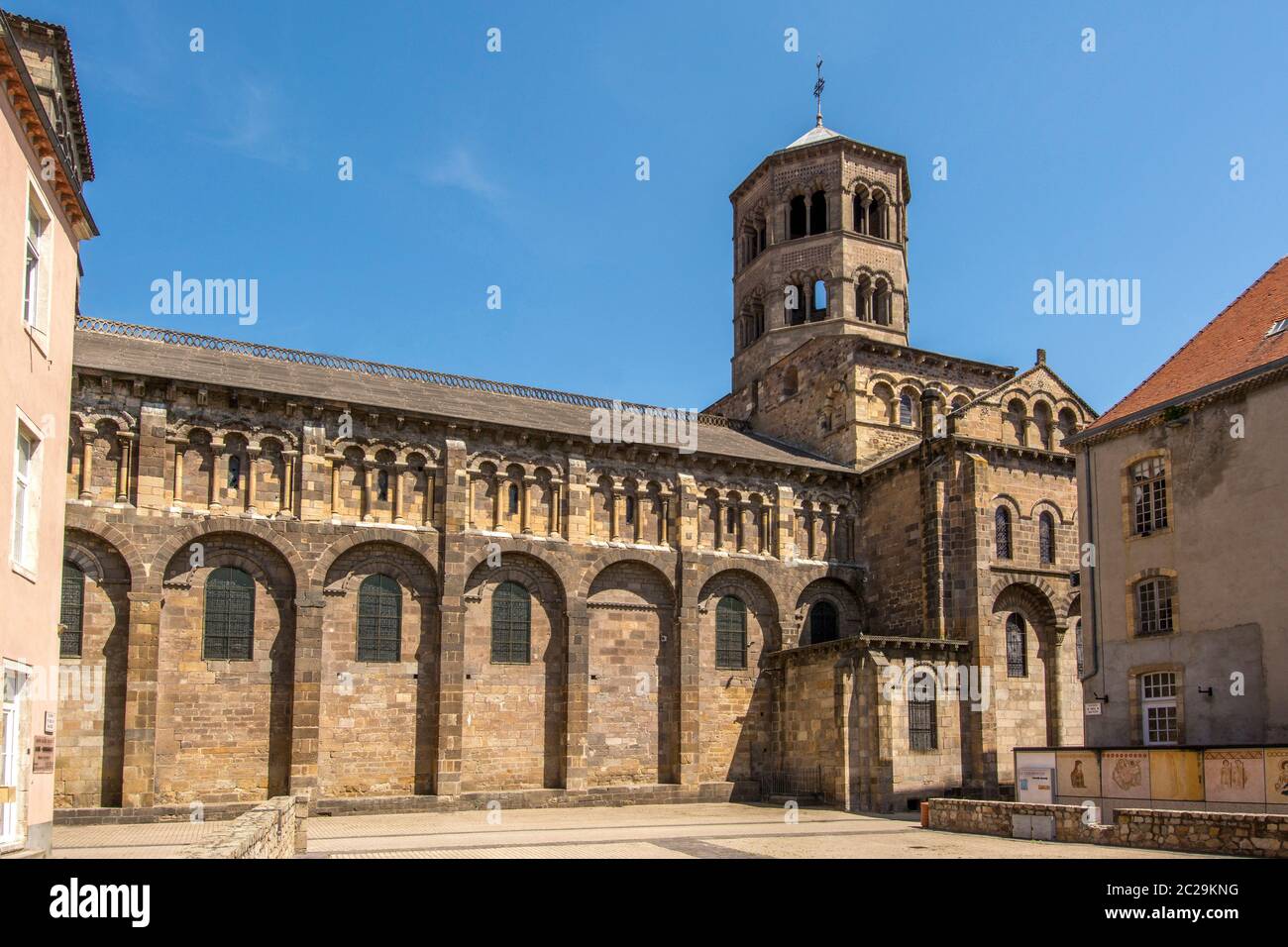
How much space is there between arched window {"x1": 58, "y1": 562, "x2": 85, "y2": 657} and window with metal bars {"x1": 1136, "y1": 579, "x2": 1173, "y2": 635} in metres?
26.8

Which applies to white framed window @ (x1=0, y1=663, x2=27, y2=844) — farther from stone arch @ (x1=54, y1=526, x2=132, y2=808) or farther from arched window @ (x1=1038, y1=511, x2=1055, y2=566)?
arched window @ (x1=1038, y1=511, x2=1055, y2=566)

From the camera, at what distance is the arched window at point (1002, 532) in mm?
37906

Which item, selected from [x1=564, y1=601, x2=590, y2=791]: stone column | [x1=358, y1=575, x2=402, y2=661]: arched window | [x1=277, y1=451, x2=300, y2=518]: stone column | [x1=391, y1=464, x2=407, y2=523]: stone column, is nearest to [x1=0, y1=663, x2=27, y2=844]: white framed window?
[x1=277, y1=451, x2=300, y2=518]: stone column

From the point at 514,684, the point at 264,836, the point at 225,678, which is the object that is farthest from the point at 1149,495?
the point at 225,678

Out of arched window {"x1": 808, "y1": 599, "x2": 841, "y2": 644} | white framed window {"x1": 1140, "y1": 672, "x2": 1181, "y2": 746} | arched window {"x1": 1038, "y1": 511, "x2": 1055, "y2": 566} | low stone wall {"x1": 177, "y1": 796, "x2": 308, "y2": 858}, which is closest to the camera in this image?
low stone wall {"x1": 177, "y1": 796, "x2": 308, "y2": 858}

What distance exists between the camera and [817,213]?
154ft

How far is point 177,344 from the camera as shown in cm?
3578

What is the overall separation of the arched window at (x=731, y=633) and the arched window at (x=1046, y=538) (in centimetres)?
1016

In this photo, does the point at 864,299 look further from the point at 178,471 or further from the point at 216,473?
the point at 178,471

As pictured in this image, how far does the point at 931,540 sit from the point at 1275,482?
13065 millimetres

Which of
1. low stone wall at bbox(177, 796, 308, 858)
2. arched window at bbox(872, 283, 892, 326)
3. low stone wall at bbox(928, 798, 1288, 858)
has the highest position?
arched window at bbox(872, 283, 892, 326)

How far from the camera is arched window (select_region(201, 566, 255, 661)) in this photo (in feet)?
103

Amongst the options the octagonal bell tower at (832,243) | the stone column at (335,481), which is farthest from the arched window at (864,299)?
the stone column at (335,481)

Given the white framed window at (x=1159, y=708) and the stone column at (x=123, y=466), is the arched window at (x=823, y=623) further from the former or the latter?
the stone column at (x=123, y=466)
